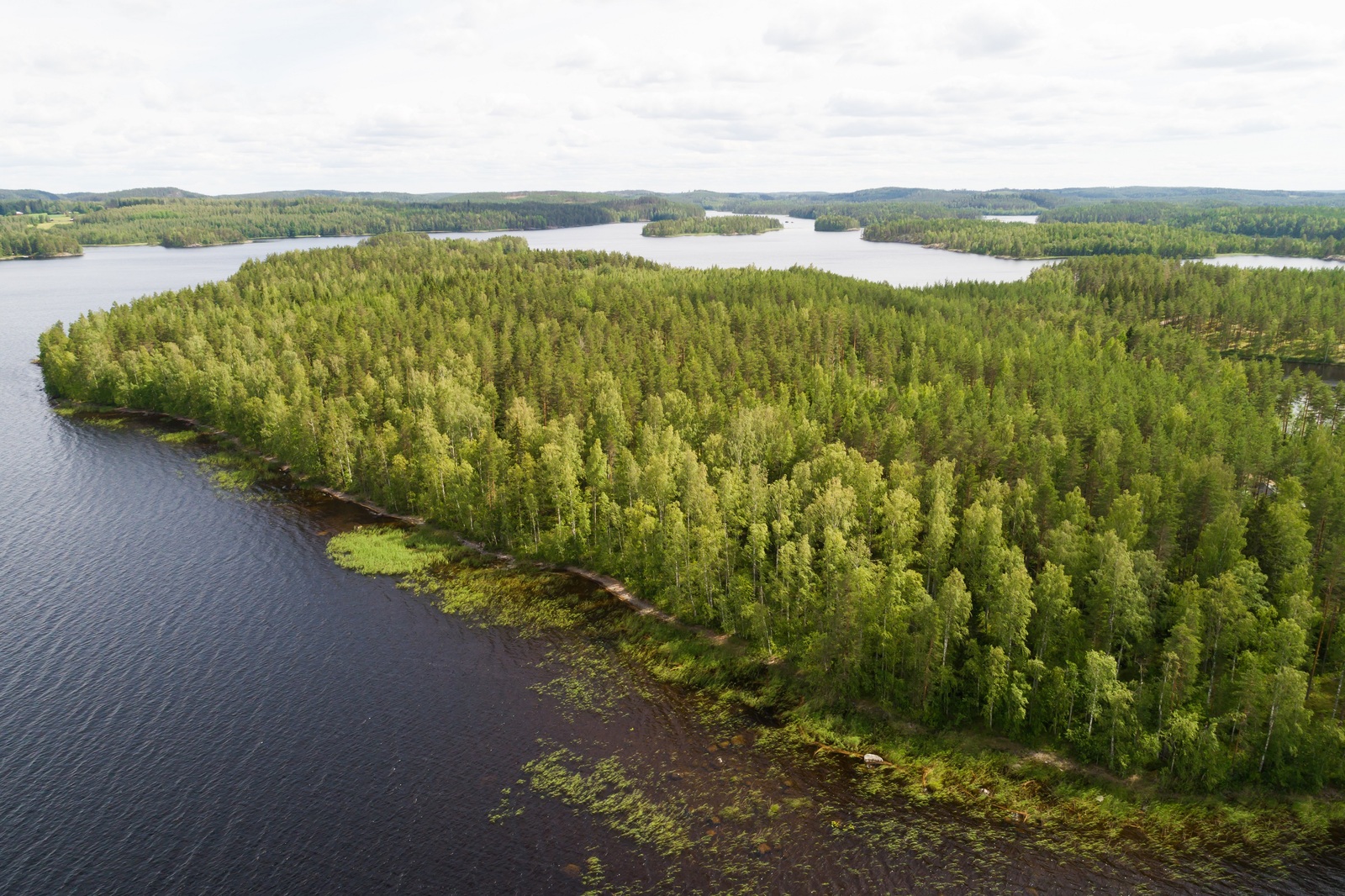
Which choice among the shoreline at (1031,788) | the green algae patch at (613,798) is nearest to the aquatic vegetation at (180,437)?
the shoreline at (1031,788)

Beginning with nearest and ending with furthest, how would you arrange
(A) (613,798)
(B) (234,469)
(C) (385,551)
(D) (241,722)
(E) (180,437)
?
(A) (613,798) < (D) (241,722) < (C) (385,551) < (B) (234,469) < (E) (180,437)

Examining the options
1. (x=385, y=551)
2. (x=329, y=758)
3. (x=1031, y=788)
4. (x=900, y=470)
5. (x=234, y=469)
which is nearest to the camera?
(x=1031, y=788)

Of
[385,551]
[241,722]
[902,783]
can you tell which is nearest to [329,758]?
[241,722]

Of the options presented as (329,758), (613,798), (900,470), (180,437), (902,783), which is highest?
(900,470)

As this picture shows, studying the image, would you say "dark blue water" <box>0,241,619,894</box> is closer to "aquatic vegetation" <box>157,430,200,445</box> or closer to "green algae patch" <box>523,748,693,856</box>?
"green algae patch" <box>523,748,693,856</box>

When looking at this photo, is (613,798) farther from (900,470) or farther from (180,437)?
(180,437)

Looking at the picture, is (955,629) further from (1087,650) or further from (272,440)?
(272,440)
